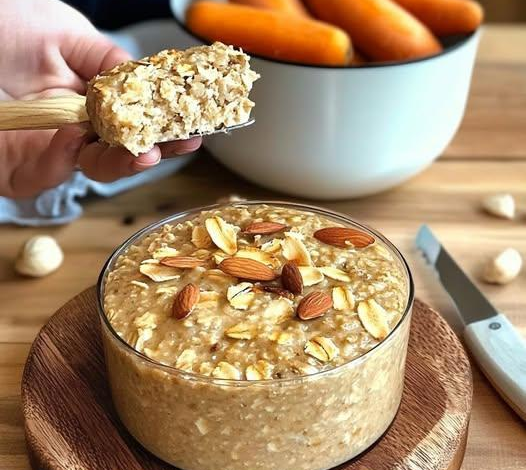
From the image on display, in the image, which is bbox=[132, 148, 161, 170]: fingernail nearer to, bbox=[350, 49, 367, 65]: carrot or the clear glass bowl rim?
the clear glass bowl rim

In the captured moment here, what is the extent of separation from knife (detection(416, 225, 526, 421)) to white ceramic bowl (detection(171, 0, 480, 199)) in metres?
0.20

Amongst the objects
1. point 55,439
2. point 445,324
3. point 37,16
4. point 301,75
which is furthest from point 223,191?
point 55,439

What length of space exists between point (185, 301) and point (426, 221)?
640 mm

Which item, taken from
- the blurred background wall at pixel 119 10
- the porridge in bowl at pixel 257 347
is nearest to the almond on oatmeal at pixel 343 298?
the porridge in bowl at pixel 257 347

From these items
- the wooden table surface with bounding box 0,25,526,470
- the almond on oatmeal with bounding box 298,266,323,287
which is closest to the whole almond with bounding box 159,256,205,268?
the almond on oatmeal with bounding box 298,266,323,287

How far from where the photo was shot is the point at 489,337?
1068 mm

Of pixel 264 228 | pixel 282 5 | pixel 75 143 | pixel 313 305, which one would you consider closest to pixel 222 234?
pixel 264 228

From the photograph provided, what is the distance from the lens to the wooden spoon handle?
0.90m

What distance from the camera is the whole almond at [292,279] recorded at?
0.88m

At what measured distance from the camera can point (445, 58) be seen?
4.25 ft

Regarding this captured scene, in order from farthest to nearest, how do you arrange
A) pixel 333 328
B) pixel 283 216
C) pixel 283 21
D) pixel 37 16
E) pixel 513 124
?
pixel 513 124 → pixel 283 21 → pixel 37 16 → pixel 283 216 → pixel 333 328

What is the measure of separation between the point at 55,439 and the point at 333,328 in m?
0.31

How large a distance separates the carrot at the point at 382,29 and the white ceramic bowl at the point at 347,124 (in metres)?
0.07

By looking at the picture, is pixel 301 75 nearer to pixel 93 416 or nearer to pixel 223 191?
pixel 223 191
